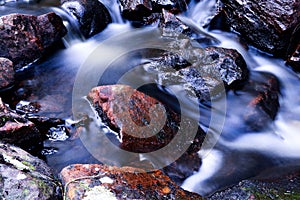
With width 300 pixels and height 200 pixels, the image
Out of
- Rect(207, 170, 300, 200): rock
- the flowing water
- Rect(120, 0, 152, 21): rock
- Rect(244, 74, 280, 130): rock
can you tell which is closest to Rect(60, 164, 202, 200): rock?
Rect(207, 170, 300, 200): rock

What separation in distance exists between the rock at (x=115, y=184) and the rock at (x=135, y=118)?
0.60 meters

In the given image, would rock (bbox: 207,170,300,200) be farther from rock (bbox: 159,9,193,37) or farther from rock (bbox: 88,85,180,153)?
rock (bbox: 159,9,193,37)

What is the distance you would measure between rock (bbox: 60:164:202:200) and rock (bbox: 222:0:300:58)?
385 cm

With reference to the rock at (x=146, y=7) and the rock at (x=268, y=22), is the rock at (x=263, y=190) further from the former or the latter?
the rock at (x=146, y=7)

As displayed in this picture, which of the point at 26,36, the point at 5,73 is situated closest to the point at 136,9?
the point at 26,36

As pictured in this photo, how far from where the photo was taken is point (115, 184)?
2.79m

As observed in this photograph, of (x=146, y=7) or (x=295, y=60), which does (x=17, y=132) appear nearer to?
(x=146, y=7)

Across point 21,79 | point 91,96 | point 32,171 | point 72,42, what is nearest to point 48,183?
point 32,171

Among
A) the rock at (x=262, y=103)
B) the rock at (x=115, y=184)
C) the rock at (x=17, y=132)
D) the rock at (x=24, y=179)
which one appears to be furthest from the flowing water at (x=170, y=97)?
the rock at (x=24, y=179)

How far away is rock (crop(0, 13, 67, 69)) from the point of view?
16.6 ft

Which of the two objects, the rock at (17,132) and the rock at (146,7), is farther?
the rock at (146,7)

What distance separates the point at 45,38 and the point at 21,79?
95cm

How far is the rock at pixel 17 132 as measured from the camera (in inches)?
132

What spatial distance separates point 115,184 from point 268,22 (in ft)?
14.3
